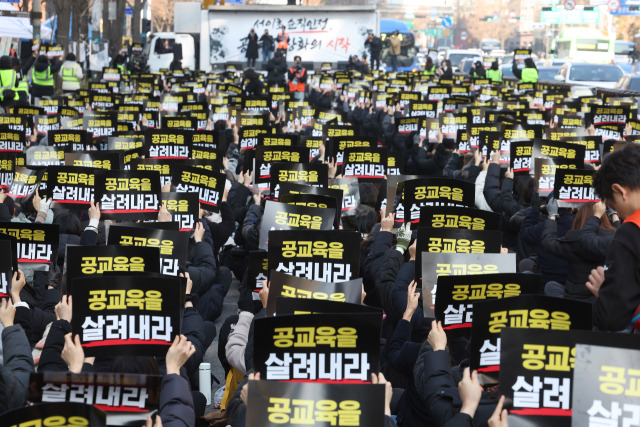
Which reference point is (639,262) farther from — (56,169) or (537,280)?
(56,169)

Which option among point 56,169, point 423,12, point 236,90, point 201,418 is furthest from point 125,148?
point 423,12

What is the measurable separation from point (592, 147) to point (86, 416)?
34.9 feet

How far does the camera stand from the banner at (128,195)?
945 centimetres

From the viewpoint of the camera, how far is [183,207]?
919cm

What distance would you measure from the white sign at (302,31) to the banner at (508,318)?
44108 mm

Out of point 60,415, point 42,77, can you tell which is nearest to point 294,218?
point 60,415

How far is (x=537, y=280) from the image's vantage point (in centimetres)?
578

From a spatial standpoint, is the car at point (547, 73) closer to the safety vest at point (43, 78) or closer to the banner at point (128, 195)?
the safety vest at point (43, 78)

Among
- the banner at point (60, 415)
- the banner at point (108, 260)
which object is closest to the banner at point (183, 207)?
the banner at point (108, 260)

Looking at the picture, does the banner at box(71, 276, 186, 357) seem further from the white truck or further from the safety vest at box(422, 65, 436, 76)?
the white truck

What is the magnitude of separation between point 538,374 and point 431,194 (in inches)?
195

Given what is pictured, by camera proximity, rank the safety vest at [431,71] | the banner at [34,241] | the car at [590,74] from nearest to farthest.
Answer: the banner at [34,241], the car at [590,74], the safety vest at [431,71]

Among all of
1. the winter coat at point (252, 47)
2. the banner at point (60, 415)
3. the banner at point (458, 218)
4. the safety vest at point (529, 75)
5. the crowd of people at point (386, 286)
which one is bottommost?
the crowd of people at point (386, 286)

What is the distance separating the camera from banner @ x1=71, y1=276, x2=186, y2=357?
5566mm
